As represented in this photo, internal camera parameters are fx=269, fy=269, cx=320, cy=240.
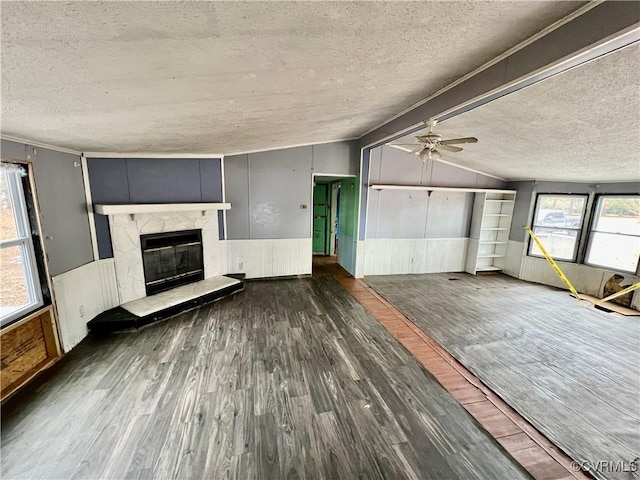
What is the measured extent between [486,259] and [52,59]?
27.0 feet

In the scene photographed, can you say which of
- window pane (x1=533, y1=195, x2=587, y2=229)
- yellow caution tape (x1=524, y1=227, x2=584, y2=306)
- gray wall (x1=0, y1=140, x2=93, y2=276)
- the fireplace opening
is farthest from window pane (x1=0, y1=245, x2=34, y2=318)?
window pane (x1=533, y1=195, x2=587, y2=229)

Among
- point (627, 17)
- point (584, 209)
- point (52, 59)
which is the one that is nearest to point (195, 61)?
point (52, 59)

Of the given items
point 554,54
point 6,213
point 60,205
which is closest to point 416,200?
point 554,54

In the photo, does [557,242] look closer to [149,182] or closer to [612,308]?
[612,308]

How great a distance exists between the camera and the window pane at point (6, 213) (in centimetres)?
249

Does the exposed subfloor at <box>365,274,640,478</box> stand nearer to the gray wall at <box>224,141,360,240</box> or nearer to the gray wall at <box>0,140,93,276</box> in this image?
the gray wall at <box>224,141,360,240</box>

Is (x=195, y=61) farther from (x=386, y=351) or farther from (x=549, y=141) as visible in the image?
(x=549, y=141)

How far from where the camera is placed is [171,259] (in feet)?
15.1

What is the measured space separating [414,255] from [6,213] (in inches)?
266

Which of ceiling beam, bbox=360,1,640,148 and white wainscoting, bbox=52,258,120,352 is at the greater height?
ceiling beam, bbox=360,1,640,148

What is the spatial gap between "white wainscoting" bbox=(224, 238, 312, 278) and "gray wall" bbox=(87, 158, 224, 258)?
716mm

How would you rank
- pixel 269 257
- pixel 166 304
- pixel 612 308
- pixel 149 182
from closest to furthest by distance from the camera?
1. pixel 166 304
2. pixel 149 182
3. pixel 612 308
4. pixel 269 257

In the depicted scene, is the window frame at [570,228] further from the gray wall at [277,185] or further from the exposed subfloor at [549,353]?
the gray wall at [277,185]

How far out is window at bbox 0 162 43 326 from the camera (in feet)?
8.19
